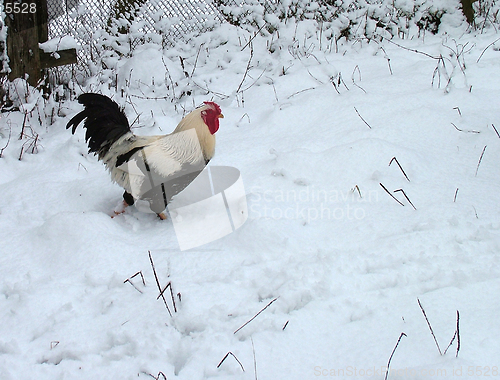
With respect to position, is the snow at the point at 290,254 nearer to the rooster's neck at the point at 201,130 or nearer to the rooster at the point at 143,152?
the rooster at the point at 143,152

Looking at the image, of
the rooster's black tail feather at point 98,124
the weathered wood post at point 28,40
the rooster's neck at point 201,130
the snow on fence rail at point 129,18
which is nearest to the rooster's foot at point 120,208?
the rooster's black tail feather at point 98,124

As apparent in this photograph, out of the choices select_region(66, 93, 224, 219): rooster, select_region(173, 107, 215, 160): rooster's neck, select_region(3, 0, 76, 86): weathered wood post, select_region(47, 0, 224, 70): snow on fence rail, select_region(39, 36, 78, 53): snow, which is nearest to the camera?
select_region(66, 93, 224, 219): rooster

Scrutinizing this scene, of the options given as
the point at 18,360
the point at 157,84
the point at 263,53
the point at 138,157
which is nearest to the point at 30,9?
the point at 157,84

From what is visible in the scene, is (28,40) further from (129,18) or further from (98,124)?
(129,18)

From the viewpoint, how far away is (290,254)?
6.83ft

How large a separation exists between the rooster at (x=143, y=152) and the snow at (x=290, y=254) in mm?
263

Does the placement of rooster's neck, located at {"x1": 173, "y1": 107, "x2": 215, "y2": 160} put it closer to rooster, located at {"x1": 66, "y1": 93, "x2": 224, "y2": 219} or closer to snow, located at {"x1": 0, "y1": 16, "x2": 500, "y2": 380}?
rooster, located at {"x1": 66, "y1": 93, "x2": 224, "y2": 219}

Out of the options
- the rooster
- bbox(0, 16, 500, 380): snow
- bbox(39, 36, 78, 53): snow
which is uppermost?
bbox(39, 36, 78, 53): snow

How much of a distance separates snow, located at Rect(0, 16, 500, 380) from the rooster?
0.86 feet

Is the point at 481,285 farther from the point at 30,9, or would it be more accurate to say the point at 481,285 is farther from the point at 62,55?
the point at 30,9

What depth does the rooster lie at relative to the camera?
8.13 feet

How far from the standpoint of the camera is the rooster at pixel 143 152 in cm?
248

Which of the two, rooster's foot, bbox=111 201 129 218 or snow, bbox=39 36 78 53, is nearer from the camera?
rooster's foot, bbox=111 201 129 218

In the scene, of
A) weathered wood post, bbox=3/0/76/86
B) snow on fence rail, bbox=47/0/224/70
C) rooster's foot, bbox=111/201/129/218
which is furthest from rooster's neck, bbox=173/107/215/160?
snow on fence rail, bbox=47/0/224/70
